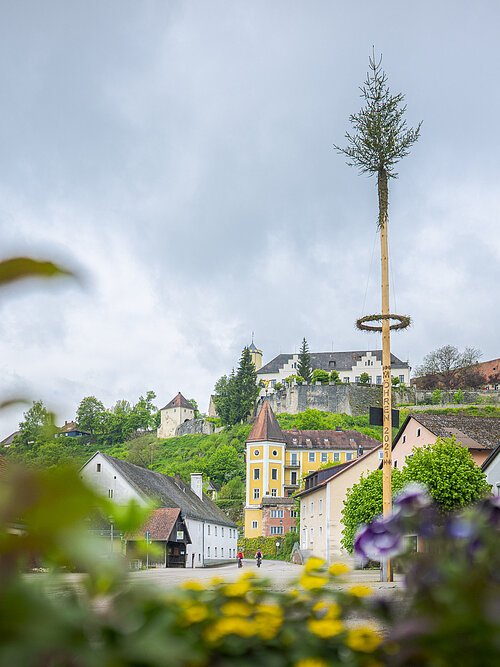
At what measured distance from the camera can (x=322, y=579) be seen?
2.14 meters

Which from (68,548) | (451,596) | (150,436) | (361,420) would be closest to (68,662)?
(68,548)

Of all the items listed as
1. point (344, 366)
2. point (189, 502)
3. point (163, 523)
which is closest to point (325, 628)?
point (163, 523)

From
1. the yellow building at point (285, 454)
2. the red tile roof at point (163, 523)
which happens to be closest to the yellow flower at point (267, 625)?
the red tile roof at point (163, 523)

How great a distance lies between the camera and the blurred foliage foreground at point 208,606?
105 centimetres

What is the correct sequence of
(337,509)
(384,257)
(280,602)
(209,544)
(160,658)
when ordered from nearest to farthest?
(160,658) → (280,602) → (384,257) → (337,509) → (209,544)

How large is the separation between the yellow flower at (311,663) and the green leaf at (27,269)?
2.92ft

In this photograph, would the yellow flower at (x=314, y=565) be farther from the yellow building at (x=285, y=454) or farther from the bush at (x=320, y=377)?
the bush at (x=320, y=377)

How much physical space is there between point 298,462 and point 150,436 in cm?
5195

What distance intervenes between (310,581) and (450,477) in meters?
24.1

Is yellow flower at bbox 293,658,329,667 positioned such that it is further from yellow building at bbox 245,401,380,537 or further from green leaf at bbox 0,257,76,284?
yellow building at bbox 245,401,380,537

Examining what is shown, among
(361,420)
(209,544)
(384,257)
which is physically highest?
(361,420)

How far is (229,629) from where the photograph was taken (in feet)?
5.35

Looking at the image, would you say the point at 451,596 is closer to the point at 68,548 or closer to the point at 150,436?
the point at 68,548

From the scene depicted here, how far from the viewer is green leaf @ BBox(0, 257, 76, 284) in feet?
3.79
